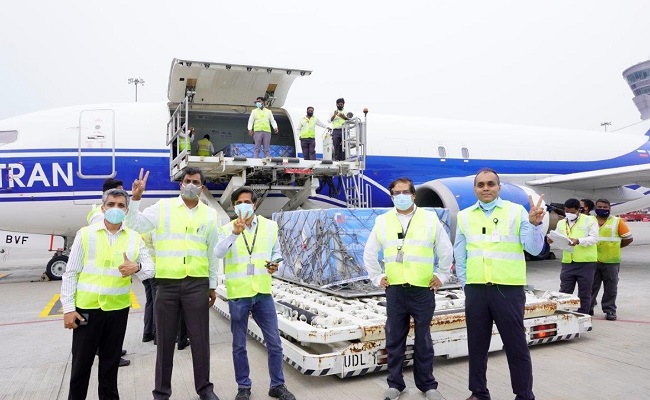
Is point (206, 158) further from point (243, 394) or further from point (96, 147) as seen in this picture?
point (243, 394)

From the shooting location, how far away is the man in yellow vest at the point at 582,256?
19.1 feet

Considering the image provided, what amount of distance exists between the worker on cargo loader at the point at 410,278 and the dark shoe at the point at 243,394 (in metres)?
1.03

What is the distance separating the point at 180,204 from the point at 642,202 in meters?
16.6

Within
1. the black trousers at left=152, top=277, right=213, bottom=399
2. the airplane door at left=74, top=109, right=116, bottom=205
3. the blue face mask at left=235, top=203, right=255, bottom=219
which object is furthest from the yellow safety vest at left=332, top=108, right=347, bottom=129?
the black trousers at left=152, top=277, right=213, bottom=399

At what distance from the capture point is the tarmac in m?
3.69

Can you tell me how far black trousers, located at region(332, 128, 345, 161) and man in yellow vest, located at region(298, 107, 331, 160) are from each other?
396 mm

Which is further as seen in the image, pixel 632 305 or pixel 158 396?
pixel 632 305

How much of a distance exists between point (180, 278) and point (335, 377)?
1.56 meters

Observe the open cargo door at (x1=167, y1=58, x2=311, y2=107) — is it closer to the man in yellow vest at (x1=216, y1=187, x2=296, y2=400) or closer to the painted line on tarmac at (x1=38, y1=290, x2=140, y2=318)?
the painted line on tarmac at (x1=38, y1=290, x2=140, y2=318)

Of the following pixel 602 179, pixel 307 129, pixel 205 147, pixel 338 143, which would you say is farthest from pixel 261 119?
pixel 602 179

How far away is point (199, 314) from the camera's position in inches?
138

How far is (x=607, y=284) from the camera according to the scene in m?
6.13

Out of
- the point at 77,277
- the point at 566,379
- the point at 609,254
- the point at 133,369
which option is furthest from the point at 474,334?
the point at 609,254

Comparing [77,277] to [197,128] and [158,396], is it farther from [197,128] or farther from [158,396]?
[197,128]
